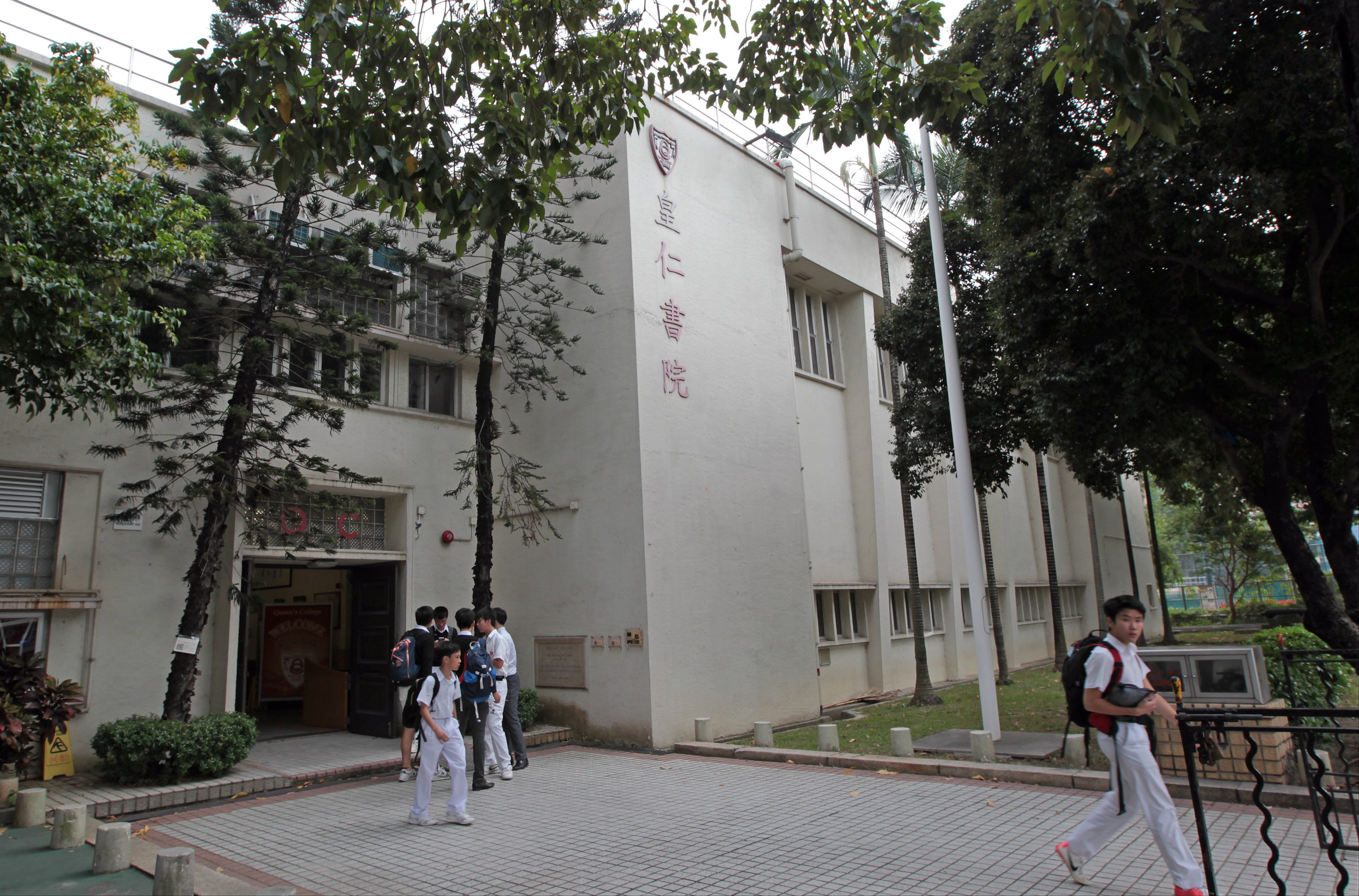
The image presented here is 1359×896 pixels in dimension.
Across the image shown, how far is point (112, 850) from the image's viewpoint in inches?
239

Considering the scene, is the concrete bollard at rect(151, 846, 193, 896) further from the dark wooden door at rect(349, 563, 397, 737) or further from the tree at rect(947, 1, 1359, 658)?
the tree at rect(947, 1, 1359, 658)

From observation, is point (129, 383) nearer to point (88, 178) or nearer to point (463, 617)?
point (88, 178)

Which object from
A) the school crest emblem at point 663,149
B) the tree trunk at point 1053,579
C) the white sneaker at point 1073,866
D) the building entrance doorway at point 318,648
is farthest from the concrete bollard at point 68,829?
the tree trunk at point 1053,579

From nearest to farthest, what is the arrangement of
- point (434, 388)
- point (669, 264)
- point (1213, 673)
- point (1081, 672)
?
point (1081, 672)
point (1213, 673)
point (669, 264)
point (434, 388)

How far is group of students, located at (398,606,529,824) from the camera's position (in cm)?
725

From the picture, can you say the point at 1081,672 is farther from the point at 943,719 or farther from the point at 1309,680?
the point at 943,719

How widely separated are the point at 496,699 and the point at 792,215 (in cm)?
1115

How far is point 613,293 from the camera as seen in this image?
13.0m

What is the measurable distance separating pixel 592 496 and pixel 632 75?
621cm

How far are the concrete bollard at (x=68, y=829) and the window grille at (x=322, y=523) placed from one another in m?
3.67

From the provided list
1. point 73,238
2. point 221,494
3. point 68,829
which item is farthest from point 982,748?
point 73,238

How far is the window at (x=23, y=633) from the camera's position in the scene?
910 cm

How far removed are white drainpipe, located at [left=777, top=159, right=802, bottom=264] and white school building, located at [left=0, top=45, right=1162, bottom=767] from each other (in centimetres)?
10

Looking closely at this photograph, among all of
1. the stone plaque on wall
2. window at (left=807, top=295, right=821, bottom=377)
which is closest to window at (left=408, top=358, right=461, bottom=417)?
the stone plaque on wall
